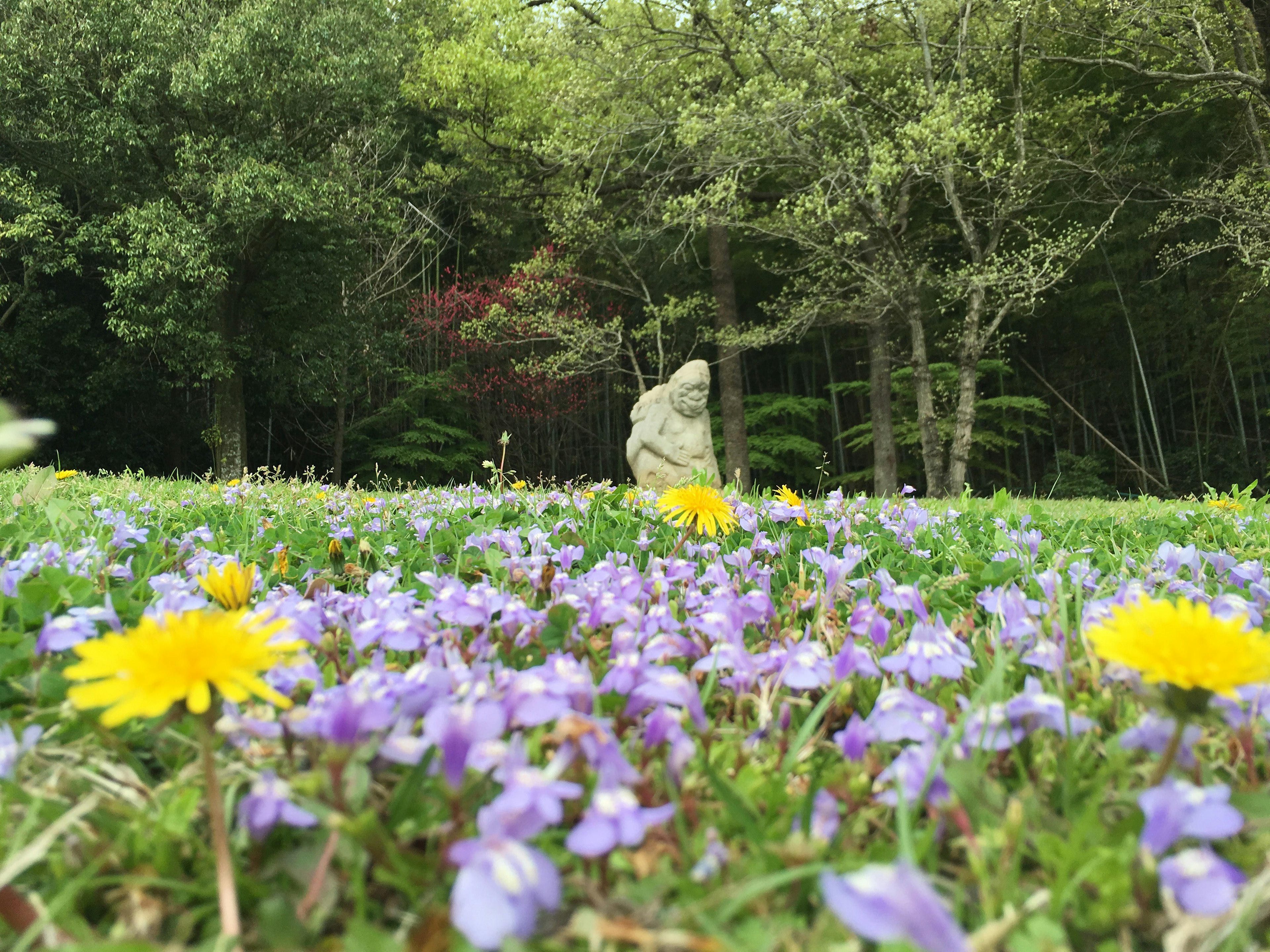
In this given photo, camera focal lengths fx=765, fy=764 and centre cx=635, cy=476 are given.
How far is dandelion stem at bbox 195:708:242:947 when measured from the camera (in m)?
0.42

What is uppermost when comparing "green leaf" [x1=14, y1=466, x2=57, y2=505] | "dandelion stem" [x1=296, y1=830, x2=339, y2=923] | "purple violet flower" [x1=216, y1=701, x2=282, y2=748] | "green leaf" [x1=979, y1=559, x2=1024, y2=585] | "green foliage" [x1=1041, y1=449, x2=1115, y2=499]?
"green leaf" [x1=14, y1=466, x2=57, y2=505]

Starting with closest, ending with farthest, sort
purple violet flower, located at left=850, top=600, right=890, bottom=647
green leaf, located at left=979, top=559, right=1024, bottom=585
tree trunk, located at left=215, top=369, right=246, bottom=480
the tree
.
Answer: purple violet flower, located at left=850, top=600, right=890, bottom=647
green leaf, located at left=979, top=559, right=1024, bottom=585
the tree
tree trunk, located at left=215, top=369, right=246, bottom=480

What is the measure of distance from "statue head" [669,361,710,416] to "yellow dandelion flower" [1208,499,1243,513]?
19.9 feet

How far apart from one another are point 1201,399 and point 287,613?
62.8 feet

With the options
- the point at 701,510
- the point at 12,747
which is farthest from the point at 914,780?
the point at 701,510

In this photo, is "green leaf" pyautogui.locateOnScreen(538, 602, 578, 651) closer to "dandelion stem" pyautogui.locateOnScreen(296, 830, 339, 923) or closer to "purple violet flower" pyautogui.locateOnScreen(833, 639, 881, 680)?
"purple violet flower" pyautogui.locateOnScreen(833, 639, 881, 680)

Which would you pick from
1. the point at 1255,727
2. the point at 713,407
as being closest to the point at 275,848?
the point at 1255,727

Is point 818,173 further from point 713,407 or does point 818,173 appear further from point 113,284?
point 113,284

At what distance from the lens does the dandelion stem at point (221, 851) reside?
423mm

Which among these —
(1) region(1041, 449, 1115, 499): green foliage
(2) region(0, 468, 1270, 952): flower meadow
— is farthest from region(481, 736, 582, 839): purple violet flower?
(1) region(1041, 449, 1115, 499): green foliage

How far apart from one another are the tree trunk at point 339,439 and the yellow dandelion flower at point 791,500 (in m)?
13.1

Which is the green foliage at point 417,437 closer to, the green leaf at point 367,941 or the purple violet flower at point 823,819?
the purple violet flower at point 823,819

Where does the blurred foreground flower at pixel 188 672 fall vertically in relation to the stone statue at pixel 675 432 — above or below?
above

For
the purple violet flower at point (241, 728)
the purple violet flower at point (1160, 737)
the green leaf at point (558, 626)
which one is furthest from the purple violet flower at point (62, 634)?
the purple violet flower at point (1160, 737)
